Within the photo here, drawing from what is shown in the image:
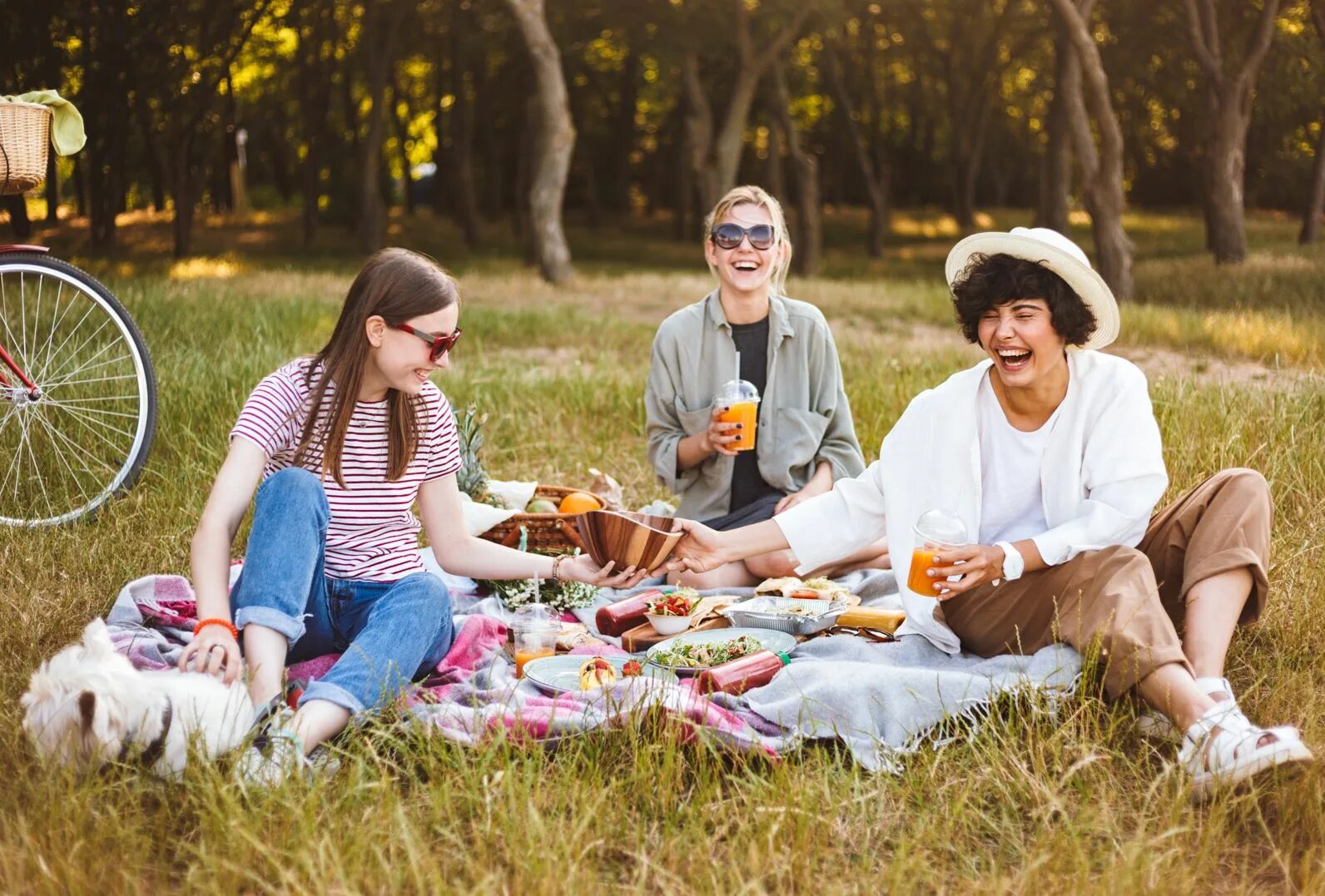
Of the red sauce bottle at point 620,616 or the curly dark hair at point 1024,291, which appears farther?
the red sauce bottle at point 620,616

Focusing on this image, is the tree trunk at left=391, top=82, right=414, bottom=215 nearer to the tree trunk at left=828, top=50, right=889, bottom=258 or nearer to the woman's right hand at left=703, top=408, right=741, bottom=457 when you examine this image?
the tree trunk at left=828, top=50, right=889, bottom=258

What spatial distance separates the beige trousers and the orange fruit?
66.1 inches

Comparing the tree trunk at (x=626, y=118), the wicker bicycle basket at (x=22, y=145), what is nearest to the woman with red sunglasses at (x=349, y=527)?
the wicker bicycle basket at (x=22, y=145)

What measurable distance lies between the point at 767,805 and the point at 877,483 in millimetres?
1342

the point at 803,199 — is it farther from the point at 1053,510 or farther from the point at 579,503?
the point at 1053,510

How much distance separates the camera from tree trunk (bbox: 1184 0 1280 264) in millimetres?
16578

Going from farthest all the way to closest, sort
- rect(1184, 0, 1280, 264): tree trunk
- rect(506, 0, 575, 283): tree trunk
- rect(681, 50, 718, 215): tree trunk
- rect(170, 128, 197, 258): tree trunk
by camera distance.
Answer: rect(170, 128, 197, 258): tree trunk
rect(681, 50, 718, 215): tree trunk
rect(1184, 0, 1280, 264): tree trunk
rect(506, 0, 575, 283): tree trunk

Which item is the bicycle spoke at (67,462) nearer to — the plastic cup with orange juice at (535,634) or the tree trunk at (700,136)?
the plastic cup with orange juice at (535,634)

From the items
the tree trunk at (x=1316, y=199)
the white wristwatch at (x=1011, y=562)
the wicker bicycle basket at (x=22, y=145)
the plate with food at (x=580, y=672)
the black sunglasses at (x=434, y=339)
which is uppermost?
the tree trunk at (x=1316, y=199)

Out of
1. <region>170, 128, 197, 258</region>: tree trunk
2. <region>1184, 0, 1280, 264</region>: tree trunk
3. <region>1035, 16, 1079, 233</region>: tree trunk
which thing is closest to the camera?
<region>1184, 0, 1280, 264</region>: tree trunk

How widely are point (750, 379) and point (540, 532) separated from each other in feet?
3.38

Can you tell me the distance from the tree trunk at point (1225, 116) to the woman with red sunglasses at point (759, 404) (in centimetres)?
1357

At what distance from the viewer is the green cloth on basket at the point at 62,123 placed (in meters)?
4.75

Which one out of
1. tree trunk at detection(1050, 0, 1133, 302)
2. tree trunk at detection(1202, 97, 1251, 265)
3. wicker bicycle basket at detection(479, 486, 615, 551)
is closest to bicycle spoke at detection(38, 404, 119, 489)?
wicker bicycle basket at detection(479, 486, 615, 551)
